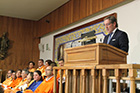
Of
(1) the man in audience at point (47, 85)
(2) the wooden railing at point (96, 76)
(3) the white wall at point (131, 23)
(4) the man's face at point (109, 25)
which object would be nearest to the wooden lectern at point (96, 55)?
(2) the wooden railing at point (96, 76)

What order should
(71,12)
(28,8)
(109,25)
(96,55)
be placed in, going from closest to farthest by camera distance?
(96,55) → (109,25) → (71,12) → (28,8)

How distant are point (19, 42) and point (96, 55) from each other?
7.62 meters

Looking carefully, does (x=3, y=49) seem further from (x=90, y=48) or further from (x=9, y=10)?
(x=90, y=48)

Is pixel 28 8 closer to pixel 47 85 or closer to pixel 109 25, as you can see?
pixel 47 85

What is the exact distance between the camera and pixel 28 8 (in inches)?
315

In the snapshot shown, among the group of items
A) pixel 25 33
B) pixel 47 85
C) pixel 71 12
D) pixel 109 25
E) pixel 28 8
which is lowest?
pixel 47 85

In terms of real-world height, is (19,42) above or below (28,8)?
below

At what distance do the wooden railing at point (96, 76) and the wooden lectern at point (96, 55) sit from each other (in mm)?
89

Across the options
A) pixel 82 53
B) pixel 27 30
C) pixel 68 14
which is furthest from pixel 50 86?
pixel 27 30

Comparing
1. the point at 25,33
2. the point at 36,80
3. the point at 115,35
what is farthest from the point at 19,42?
the point at 115,35

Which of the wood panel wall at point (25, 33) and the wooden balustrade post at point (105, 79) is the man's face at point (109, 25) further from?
the wood panel wall at point (25, 33)

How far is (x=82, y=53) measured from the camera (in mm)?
2428

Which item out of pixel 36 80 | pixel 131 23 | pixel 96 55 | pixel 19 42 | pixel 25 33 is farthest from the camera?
pixel 25 33

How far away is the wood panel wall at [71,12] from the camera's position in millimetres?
5321
